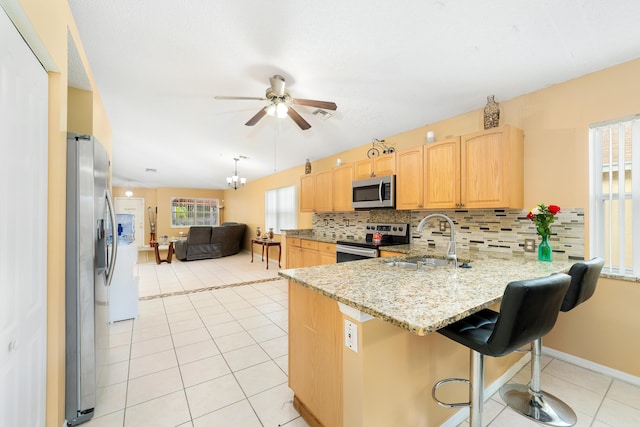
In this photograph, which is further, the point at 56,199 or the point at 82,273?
the point at 82,273

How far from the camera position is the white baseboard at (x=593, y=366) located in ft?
6.25

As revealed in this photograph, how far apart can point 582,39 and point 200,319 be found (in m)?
4.24

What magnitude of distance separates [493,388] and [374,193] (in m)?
2.28

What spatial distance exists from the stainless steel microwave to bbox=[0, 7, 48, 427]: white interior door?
2969 millimetres

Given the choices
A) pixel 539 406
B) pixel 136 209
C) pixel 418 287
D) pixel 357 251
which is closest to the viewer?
pixel 418 287

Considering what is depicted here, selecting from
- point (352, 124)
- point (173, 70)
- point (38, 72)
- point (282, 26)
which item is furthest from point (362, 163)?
point (38, 72)

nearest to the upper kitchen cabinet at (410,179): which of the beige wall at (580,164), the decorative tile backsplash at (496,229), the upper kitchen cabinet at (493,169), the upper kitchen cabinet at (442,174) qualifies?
the upper kitchen cabinet at (442,174)

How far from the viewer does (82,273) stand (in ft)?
4.95

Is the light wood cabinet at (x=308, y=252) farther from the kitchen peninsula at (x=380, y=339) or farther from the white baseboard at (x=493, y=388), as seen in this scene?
the white baseboard at (x=493, y=388)

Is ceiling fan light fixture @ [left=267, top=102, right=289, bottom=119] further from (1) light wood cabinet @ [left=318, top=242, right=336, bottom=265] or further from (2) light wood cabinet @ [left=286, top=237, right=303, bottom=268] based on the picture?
(2) light wood cabinet @ [left=286, top=237, right=303, bottom=268]

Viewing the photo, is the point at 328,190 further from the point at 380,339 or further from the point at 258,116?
the point at 380,339

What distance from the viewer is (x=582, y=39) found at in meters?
1.76

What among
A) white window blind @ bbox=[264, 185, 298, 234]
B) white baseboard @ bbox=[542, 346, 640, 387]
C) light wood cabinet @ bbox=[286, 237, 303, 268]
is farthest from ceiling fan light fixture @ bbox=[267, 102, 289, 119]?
white window blind @ bbox=[264, 185, 298, 234]

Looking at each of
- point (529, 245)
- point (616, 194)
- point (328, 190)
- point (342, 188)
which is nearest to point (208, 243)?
point (328, 190)
